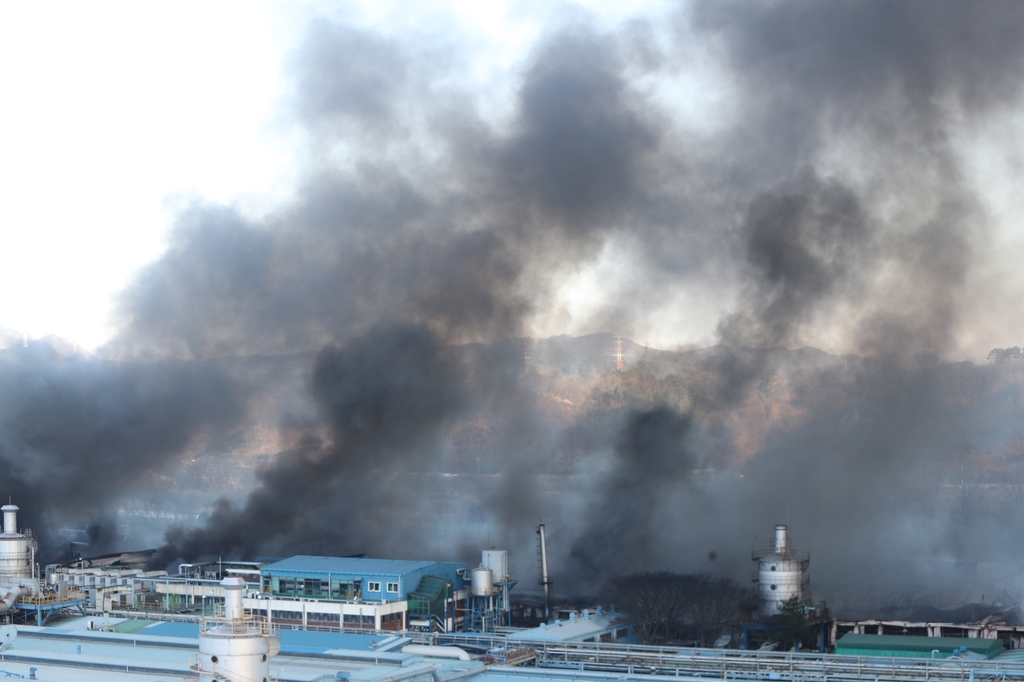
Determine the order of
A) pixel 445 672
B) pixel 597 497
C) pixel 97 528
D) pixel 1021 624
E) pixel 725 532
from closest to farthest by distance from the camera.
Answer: pixel 445 672
pixel 1021 624
pixel 725 532
pixel 597 497
pixel 97 528

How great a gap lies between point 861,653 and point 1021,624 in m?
10.5

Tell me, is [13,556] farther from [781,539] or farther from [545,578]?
[781,539]

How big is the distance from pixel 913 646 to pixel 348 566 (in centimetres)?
2159

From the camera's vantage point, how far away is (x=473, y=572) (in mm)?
46031

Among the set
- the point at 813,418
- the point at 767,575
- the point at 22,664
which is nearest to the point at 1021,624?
the point at 767,575

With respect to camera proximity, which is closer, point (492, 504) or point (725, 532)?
point (725, 532)

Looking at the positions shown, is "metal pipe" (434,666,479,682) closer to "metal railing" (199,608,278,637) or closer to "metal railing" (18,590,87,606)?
"metal railing" (199,608,278,637)

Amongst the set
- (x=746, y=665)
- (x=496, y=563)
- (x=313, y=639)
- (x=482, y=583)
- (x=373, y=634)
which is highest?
(x=496, y=563)

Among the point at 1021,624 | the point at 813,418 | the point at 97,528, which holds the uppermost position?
the point at 813,418

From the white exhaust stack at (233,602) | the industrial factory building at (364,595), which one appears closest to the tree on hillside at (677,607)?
the industrial factory building at (364,595)

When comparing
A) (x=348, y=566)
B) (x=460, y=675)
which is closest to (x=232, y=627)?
(x=460, y=675)

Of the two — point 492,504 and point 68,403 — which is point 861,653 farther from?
point 68,403

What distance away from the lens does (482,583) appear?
4594cm

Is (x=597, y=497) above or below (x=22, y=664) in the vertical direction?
above
